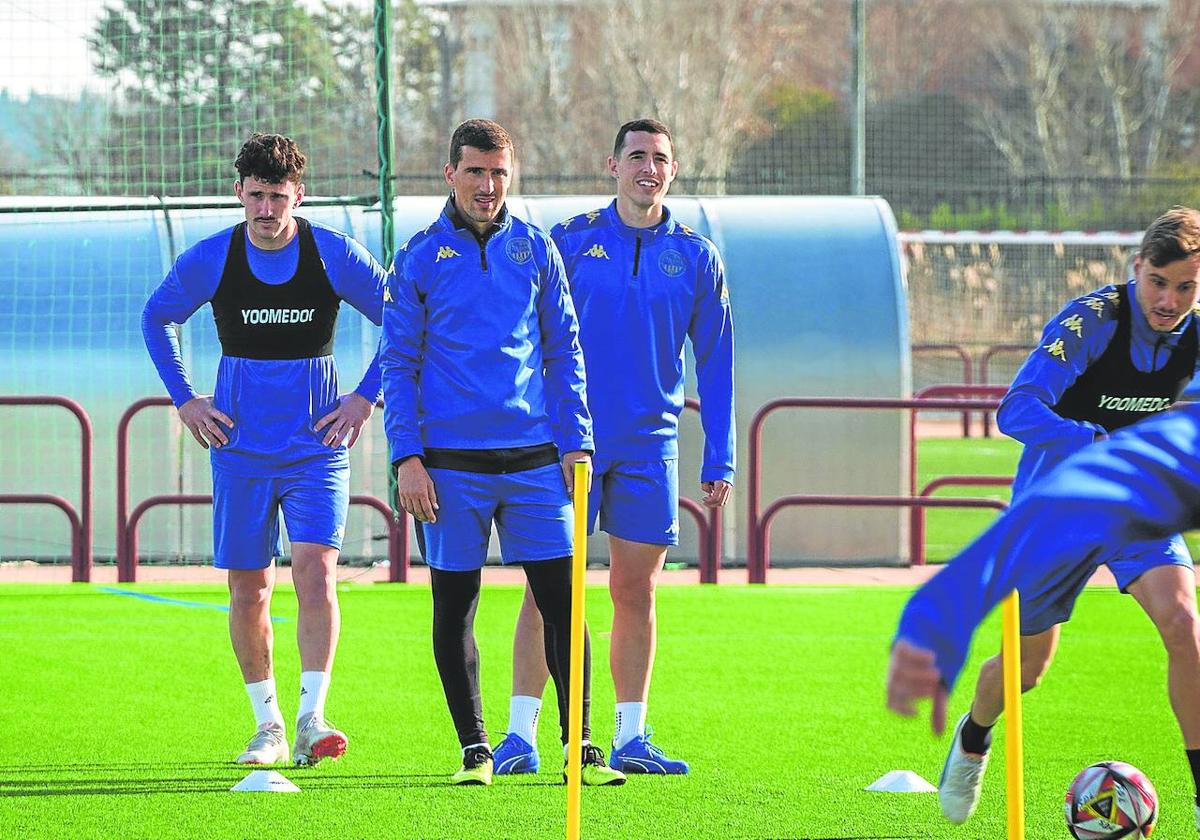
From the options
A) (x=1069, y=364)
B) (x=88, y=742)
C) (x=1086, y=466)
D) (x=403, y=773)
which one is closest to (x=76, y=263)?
(x=88, y=742)

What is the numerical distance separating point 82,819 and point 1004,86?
46247 millimetres

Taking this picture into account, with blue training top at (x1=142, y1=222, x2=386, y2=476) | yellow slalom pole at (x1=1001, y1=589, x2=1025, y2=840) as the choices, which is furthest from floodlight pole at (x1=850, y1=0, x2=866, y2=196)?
yellow slalom pole at (x1=1001, y1=589, x2=1025, y2=840)

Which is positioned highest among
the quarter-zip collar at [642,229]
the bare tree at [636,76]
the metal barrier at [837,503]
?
the bare tree at [636,76]

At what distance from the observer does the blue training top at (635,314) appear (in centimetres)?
571

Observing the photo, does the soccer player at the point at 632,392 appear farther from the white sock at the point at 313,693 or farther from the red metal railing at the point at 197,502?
the red metal railing at the point at 197,502

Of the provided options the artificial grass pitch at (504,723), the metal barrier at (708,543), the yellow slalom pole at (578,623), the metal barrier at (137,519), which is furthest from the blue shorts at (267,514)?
the metal barrier at (708,543)

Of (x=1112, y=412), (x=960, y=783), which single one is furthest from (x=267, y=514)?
(x=1112, y=412)

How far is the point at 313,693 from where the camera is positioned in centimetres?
565

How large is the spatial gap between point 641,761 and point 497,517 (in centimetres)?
94

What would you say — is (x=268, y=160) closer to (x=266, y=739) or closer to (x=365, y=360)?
(x=266, y=739)

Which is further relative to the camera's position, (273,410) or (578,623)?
(273,410)

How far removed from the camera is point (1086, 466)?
228 centimetres

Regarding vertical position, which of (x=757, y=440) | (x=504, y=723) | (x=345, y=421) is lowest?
(x=504, y=723)

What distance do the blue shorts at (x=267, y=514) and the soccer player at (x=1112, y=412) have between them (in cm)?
219
